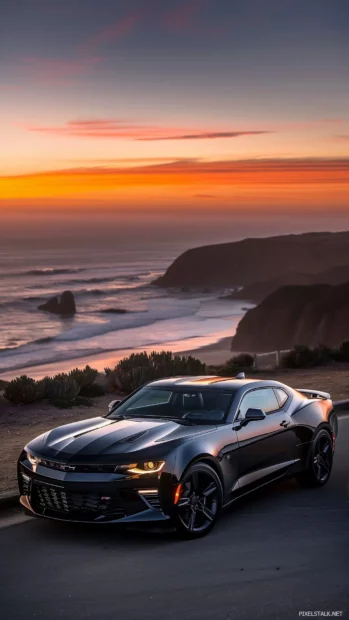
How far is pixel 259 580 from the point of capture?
7480 millimetres

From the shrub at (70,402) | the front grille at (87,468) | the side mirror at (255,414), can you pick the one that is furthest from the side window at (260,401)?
the shrub at (70,402)

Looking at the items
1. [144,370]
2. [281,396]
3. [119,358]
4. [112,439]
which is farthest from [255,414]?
[119,358]

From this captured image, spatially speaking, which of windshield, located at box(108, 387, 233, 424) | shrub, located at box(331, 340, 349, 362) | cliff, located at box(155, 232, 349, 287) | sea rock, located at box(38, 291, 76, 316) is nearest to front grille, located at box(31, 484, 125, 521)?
windshield, located at box(108, 387, 233, 424)

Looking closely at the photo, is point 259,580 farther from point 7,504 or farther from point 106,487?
point 7,504

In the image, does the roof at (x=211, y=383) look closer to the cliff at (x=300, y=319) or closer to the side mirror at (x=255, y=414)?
the side mirror at (x=255, y=414)

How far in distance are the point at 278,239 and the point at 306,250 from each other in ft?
23.0

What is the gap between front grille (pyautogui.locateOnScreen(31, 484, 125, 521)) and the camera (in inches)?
332

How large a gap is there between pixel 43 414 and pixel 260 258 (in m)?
138

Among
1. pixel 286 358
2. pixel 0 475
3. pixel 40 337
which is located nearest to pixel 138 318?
pixel 40 337

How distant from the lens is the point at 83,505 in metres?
8.48

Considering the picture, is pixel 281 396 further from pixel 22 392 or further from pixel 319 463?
pixel 22 392

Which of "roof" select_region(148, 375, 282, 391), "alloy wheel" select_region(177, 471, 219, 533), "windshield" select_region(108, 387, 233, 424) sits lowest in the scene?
"alloy wheel" select_region(177, 471, 219, 533)

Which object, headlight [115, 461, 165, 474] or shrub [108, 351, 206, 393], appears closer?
headlight [115, 461, 165, 474]

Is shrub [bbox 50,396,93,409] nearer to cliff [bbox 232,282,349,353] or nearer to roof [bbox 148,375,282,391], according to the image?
roof [bbox 148,375,282,391]
